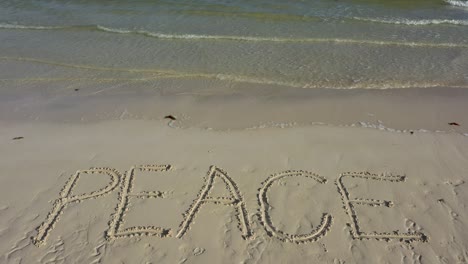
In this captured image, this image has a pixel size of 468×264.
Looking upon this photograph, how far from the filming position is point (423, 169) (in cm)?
557

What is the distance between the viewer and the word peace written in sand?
179 inches

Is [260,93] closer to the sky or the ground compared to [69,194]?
closer to the sky

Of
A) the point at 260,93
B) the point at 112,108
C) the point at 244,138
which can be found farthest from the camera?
the point at 260,93

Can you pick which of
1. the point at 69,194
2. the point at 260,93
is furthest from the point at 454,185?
the point at 69,194

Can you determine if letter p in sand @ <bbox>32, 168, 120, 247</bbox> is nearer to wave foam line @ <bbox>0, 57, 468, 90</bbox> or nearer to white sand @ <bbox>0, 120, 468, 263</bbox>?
white sand @ <bbox>0, 120, 468, 263</bbox>

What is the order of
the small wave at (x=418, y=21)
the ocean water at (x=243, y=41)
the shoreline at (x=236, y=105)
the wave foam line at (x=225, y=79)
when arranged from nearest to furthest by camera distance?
the shoreline at (x=236, y=105) → the wave foam line at (x=225, y=79) → the ocean water at (x=243, y=41) → the small wave at (x=418, y=21)

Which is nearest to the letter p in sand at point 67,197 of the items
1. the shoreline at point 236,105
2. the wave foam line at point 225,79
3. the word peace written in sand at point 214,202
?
the word peace written in sand at point 214,202

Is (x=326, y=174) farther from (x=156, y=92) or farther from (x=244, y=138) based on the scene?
Result: (x=156, y=92)

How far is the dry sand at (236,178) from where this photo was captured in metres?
4.43

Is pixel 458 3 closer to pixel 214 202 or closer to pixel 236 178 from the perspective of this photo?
pixel 236 178

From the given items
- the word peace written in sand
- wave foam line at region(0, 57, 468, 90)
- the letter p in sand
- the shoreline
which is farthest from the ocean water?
the letter p in sand

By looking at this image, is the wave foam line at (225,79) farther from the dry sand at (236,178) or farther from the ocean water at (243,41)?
the dry sand at (236,178)

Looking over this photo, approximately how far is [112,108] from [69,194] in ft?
8.06

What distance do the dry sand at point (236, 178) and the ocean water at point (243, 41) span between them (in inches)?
41.4
